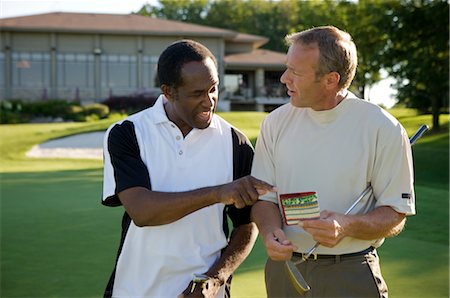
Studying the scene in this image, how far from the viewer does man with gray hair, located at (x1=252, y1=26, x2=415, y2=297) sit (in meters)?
3.22

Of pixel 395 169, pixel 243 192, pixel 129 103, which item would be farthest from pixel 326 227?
pixel 129 103

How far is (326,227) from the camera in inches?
117

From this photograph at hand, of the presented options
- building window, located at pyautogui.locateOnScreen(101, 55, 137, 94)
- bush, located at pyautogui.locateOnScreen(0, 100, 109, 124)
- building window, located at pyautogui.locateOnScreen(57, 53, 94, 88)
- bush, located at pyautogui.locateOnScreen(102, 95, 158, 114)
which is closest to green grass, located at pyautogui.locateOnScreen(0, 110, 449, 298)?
bush, located at pyautogui.locateOnScreen(0, 100, 109, 124)

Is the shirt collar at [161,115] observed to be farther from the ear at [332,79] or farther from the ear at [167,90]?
the ear at [332,79]

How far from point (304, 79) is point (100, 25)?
41732 mm

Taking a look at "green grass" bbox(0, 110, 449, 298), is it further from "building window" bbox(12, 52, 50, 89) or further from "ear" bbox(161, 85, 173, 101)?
"building window" bbox(12, 52, 50, 89)

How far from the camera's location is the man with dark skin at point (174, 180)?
3.20m

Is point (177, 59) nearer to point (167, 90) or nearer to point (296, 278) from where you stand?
point (167, 90)

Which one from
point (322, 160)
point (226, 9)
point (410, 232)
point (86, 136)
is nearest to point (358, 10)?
point (86, 136)

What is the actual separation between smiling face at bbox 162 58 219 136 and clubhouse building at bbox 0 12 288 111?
38827 mm

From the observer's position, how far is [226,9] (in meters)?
65.3

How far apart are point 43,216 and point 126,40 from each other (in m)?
35.6

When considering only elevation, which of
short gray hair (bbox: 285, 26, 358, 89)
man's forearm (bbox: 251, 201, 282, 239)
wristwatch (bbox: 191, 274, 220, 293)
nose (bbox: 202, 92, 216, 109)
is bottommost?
wristwatch (bbox: 191, 274, 220, 293)

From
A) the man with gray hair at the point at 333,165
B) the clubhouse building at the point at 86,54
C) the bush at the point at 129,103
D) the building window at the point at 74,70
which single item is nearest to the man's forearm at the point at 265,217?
the man with gray hair at the point at 333,165
